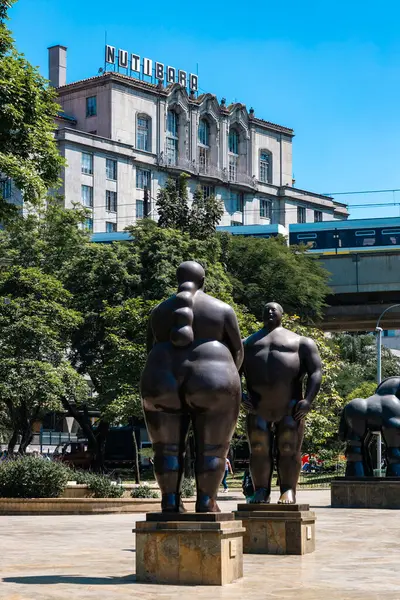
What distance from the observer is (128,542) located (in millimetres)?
13391

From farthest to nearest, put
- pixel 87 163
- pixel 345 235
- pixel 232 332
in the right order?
pixel 87 163
pixel 345 235
pixel 232 332

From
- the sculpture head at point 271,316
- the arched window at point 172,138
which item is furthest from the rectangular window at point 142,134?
the sculpture head at point 271,316

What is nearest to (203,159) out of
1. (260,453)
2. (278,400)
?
(260,453)

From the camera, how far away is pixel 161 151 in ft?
301

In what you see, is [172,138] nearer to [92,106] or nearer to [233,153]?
[233,153]

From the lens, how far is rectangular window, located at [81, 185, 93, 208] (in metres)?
82.8

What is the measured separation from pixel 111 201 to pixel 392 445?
67437 millimetres

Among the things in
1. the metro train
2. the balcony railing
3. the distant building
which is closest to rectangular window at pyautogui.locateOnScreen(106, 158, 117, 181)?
the distant building

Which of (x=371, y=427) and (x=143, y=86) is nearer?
(x=371, y=427)

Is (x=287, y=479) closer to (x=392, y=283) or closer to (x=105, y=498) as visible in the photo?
(x=105, y=498)

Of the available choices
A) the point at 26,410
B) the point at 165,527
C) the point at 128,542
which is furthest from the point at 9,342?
the point at 165,527

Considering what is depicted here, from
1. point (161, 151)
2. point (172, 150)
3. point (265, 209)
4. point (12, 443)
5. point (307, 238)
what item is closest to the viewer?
point (12, 443)

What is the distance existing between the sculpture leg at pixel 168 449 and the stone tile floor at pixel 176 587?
78 cm

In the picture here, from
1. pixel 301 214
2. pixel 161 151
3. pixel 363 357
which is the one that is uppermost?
pixel 161 151
